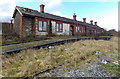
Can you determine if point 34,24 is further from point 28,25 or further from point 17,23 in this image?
point 17,23

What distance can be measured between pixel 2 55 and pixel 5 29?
1344 cm

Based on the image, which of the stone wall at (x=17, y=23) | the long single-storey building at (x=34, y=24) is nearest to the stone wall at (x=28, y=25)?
the long single-storey building at (x=34, y=24)

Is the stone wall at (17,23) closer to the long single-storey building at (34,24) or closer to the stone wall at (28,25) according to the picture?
the long single-storey building at (34,24)

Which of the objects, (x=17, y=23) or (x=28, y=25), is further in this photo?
(x=17, y=23)

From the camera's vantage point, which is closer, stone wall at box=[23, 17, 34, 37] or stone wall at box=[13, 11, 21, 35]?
stone wall at box=[23, 17, 34, 37]

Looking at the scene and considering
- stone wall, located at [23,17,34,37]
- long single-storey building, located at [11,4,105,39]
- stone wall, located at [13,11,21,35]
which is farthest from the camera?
stone wall, located at [13,11,21,35]

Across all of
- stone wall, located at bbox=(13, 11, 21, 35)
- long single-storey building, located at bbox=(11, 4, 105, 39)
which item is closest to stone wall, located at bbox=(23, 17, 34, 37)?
long single-storey building, located at bbox=(11, 4, 105, 39)

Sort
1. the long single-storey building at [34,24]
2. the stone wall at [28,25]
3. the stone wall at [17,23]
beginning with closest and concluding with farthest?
the long single-storey building at [34,24]
the stone wall at [28,25]
the stone wall at [17,23]

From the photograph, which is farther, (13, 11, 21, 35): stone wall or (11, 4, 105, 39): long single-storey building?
(13, 11, 21, 35): stone wall

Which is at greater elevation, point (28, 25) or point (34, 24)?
point (34, 24)

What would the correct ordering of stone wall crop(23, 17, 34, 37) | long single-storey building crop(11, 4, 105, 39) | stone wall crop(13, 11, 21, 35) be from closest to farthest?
1. long single-storey building crop(11, 4, 105, 39)
2. stone wall crop(23, 17, 34, 37)
3. stone wall crop(13, 11, 21, 35)

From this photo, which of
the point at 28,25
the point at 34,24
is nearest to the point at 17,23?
the point at 28,25

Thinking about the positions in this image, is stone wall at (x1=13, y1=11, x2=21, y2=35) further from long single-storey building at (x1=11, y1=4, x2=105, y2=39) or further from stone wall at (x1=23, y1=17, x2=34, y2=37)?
stone wall at (x1=23, y1=17, x2=34, y2=37)

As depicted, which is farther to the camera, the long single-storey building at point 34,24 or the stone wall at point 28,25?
the stone wall at point 28,25
